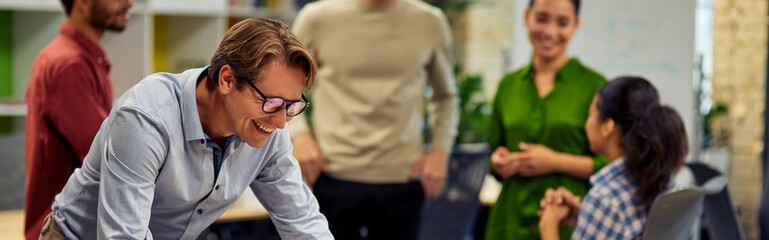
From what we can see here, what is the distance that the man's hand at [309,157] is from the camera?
9.37ft

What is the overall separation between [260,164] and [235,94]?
251mm

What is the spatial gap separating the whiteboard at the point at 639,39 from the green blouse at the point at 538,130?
1.26 metres

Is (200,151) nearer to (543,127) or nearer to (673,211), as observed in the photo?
(673,211)

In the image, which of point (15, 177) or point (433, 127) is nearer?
point (433, 127)

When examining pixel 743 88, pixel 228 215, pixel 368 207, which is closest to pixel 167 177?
pixel 368 207

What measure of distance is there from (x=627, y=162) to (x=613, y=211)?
0.51 ft

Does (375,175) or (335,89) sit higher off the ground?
(335,89)

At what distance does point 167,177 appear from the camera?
1527mm

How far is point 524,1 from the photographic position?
3.91 m

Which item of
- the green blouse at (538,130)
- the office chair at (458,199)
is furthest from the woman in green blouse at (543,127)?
the office chair at (458,199)

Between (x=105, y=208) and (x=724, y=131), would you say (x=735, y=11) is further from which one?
(x=105, y=208)

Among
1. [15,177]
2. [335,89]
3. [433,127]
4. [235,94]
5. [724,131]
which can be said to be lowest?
[724,131]

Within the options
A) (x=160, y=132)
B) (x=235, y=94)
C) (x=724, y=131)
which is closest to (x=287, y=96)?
(x=235, y=94)

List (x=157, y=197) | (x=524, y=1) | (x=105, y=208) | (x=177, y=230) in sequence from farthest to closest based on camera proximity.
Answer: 1. (x=524, y=1)
2. (x=177, y=230)
3. (x=157, y=197)
4. (x=105, y=208)
